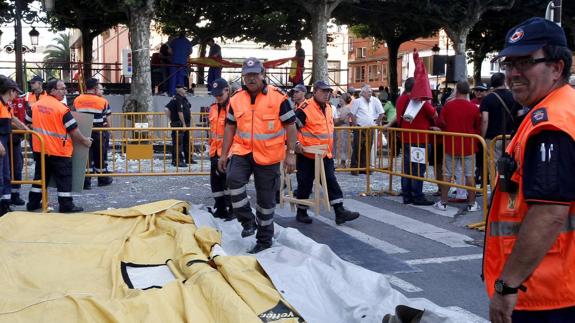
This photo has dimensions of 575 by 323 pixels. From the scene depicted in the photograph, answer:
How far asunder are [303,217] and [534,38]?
267 inches

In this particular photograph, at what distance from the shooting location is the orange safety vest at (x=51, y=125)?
9.41m

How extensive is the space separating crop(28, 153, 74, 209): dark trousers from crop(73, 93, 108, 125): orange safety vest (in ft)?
9.55

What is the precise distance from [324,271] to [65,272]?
221cm

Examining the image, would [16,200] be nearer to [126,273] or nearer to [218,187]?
[218,187]

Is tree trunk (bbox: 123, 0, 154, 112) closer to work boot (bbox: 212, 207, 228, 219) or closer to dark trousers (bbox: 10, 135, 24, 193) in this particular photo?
dark trousers (bbox: 10, 135, 24, 193)

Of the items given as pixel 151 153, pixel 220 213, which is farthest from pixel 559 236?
pixel 151 153

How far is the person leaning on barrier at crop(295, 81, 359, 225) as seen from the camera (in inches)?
358

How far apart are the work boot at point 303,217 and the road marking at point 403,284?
2.75m

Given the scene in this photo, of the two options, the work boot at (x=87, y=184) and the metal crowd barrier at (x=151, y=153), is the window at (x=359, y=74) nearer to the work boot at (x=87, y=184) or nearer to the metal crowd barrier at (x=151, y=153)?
the metal crowd barrier at (x=151, y=153)

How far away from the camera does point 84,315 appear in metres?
4.34

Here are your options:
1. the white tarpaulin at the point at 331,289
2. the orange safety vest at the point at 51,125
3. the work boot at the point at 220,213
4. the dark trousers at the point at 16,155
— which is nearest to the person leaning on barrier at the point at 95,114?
the dark trousers at the point at 16,155

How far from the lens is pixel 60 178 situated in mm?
9617

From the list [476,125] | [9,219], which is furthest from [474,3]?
[9,219]

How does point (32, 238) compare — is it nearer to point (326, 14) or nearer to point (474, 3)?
point (326, 14)
